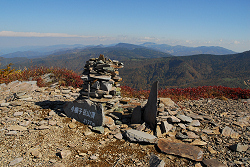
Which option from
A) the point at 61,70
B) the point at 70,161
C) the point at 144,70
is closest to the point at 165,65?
the point at 144,70

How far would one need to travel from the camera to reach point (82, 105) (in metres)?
6.60

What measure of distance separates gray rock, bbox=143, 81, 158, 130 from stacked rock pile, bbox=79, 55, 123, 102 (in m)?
1.69

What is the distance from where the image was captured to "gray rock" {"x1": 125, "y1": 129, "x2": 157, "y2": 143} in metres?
5.18

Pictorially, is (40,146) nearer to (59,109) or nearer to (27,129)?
(27,129)

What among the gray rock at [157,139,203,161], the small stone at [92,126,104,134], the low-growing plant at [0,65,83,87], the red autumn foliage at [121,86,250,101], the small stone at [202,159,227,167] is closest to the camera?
the small stone at [202,159,227,167]

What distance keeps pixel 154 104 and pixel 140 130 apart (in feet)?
3.74

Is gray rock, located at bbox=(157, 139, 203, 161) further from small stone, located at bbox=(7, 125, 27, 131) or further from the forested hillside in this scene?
the forested hillside

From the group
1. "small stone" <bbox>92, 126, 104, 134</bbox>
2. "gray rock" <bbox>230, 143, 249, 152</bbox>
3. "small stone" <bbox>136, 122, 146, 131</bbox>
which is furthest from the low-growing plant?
"gray rock" <bbox>230, 143, 249, 152</bbox>

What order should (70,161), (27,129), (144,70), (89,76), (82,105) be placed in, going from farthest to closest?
(144,70) → (89,76) → (82,105) → (27,129) → (70,161)

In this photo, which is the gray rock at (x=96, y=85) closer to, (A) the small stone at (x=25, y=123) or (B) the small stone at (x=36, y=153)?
(A) the small stone at (x=25, y=123)

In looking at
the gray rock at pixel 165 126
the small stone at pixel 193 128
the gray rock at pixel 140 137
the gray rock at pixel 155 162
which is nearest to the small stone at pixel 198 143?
Answer: the small stone at pixel 193 128

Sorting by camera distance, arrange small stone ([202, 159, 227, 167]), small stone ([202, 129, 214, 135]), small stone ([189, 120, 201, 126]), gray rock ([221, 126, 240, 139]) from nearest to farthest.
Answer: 1. small stone ([202, 159, 227, 167])
2. gray rock ([221, 126, 240, 139])
3. small stone ([202, 129, 214, 135])
4. small stone ([189, 120, 201, 126])

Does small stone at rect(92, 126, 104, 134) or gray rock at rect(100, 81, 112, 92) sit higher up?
gray rock at rect(100, 81, 112, 92)

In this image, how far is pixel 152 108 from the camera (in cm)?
611
